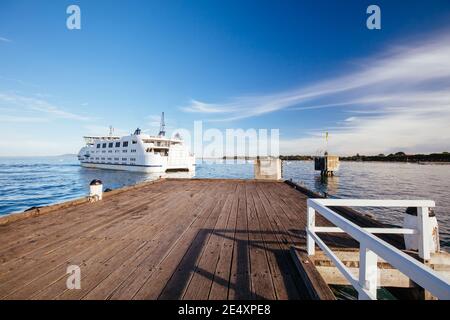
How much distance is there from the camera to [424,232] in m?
3.23

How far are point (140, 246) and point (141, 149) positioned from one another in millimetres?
39896

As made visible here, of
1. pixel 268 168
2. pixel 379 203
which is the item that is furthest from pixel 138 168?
pixel 379 203

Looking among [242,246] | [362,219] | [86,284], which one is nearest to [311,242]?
[242,246]

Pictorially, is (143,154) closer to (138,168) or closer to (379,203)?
(138,168)

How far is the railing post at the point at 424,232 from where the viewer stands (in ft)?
10.4

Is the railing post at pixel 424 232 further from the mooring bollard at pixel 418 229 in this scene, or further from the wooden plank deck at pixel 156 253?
the wooden plank deck at pixel 156 253

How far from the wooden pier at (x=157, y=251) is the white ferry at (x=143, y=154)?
35.4 meters

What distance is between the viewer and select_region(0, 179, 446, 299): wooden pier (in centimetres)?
263

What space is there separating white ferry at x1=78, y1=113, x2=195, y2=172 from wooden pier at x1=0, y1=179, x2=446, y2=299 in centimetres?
3538

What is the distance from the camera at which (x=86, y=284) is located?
2717 millimetres

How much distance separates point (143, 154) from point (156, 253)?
130 feet

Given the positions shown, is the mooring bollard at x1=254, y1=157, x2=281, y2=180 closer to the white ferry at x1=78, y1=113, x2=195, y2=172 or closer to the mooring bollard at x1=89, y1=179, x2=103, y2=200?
the mooring bollard at x1=89, y1=179, x2=103, y2=200

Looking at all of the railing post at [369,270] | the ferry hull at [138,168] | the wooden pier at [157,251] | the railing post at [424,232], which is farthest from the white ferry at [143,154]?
the railing post at [369,270]
